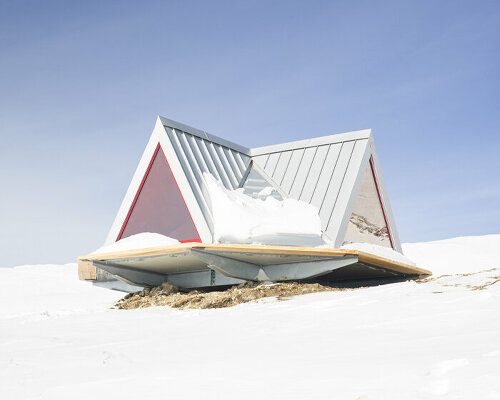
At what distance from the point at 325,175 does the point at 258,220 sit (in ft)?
8.64

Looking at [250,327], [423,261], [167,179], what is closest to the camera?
[250,327]

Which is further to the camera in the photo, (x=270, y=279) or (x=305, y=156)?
(x=305, y=156)

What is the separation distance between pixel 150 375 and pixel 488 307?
2840mm

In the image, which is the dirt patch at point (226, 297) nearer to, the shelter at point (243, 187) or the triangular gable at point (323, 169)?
the shelter at point (243, 187)

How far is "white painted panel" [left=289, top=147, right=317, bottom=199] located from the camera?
1111 centimetres

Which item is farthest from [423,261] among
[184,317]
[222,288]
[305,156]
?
[184,317]

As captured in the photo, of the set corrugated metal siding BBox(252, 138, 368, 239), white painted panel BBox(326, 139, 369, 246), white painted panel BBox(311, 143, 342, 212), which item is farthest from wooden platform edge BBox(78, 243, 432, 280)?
white painted panel BBox(311, 143, 342, 212)

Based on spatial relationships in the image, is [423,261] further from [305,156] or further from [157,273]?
[157,273]

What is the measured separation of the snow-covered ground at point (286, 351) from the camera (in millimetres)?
2854

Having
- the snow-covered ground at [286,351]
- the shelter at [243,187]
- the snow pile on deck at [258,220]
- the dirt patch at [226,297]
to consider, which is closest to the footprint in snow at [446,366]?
the snow-covered ground at [286,351]

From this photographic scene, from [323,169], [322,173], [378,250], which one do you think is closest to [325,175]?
[322,173]

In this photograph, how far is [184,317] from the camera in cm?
639

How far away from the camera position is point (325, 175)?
11.0m

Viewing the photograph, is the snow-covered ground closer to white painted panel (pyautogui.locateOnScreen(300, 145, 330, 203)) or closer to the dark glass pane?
the dark glass pane
